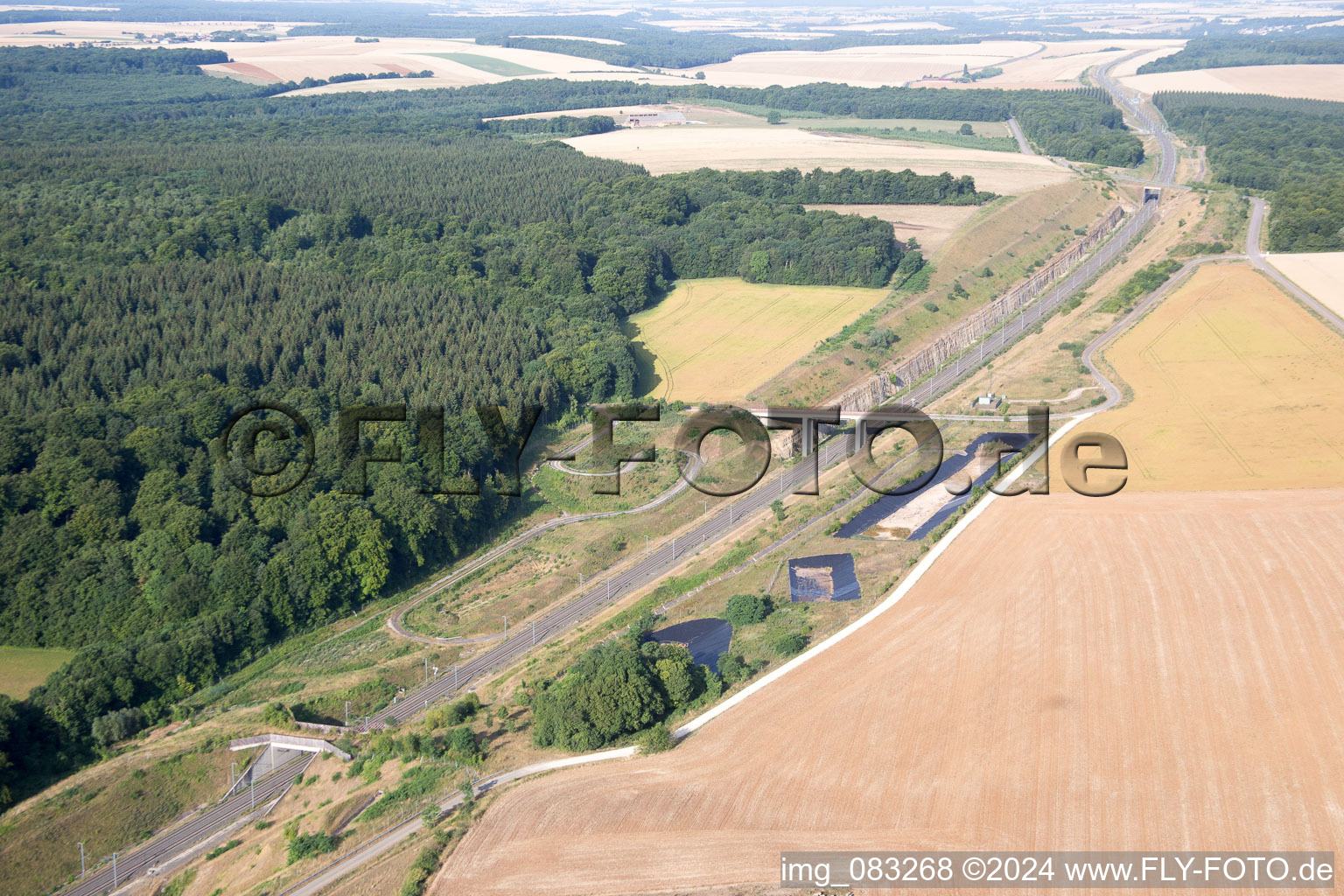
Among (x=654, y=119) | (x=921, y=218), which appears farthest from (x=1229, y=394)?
(x=654, y=119)

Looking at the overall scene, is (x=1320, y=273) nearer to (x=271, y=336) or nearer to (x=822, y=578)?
(x=822, y=578)

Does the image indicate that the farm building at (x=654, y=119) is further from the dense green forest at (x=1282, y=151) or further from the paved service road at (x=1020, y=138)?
the dense green forest at (x=1282, y=151)

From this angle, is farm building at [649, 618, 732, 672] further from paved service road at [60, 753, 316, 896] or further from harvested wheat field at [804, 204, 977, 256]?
harvested wheat field at [804, 204, 977, 256]

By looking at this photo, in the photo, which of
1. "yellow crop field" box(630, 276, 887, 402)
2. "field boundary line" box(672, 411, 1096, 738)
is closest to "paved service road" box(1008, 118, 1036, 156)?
"yellow crop field" box(630, 276, 887, 402)

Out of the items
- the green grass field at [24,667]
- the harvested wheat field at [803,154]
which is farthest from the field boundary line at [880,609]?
the harvested wheat field at [803,154]

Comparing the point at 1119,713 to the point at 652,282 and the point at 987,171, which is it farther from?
the point at 987,171

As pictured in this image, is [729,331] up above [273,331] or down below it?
below
